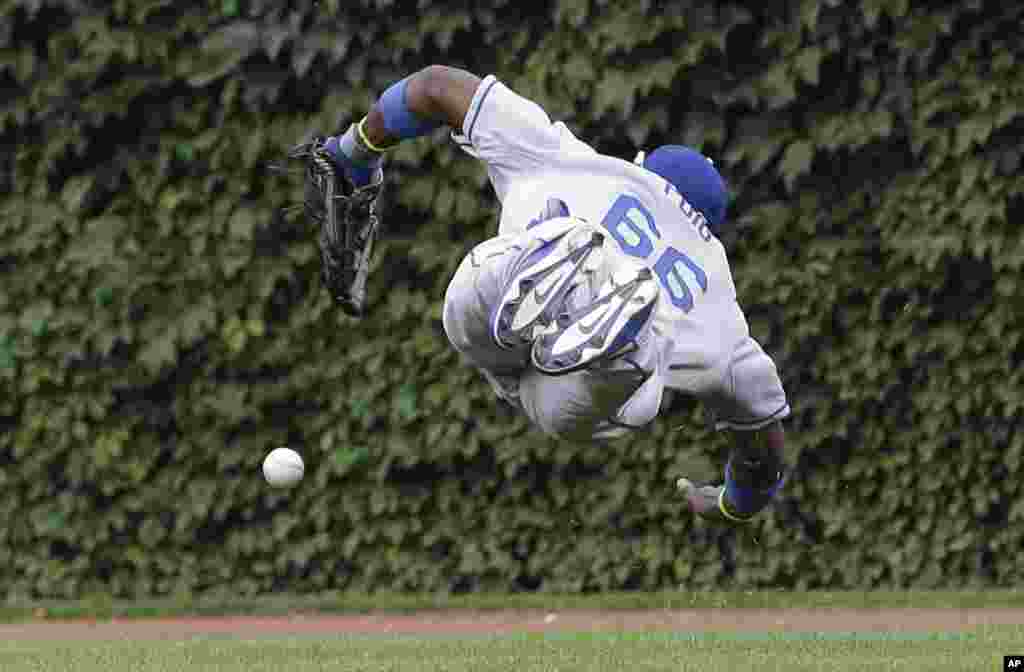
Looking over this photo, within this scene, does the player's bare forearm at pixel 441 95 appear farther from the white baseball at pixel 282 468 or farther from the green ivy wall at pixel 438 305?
the green ivy wall at pixel 438 305

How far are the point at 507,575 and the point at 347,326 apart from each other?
1339 millimetres

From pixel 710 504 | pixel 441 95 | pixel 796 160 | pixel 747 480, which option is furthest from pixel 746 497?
pixel 796 160

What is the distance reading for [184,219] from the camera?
367 inches

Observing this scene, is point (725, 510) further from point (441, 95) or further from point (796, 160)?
point (796, 160)

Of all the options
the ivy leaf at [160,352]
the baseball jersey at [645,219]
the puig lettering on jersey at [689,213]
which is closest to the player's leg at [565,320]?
the baseball jersey at [645,219]

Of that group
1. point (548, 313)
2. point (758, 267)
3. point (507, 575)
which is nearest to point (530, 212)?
point (548, 313)

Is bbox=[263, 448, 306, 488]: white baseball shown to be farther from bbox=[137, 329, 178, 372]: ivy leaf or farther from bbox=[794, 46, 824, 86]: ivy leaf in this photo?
bbox=[794, 46, 824, 86]: ivy leaf

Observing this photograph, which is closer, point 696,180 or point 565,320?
point 565,320

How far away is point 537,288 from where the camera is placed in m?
5.43

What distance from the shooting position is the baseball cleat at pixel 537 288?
541 cm

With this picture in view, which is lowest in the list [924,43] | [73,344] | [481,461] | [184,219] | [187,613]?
[187,613]

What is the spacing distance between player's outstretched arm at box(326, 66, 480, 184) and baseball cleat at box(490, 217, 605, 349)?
804 millimetres

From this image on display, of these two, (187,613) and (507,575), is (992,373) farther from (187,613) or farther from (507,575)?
(187,613)

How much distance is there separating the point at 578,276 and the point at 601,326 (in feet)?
0.67
